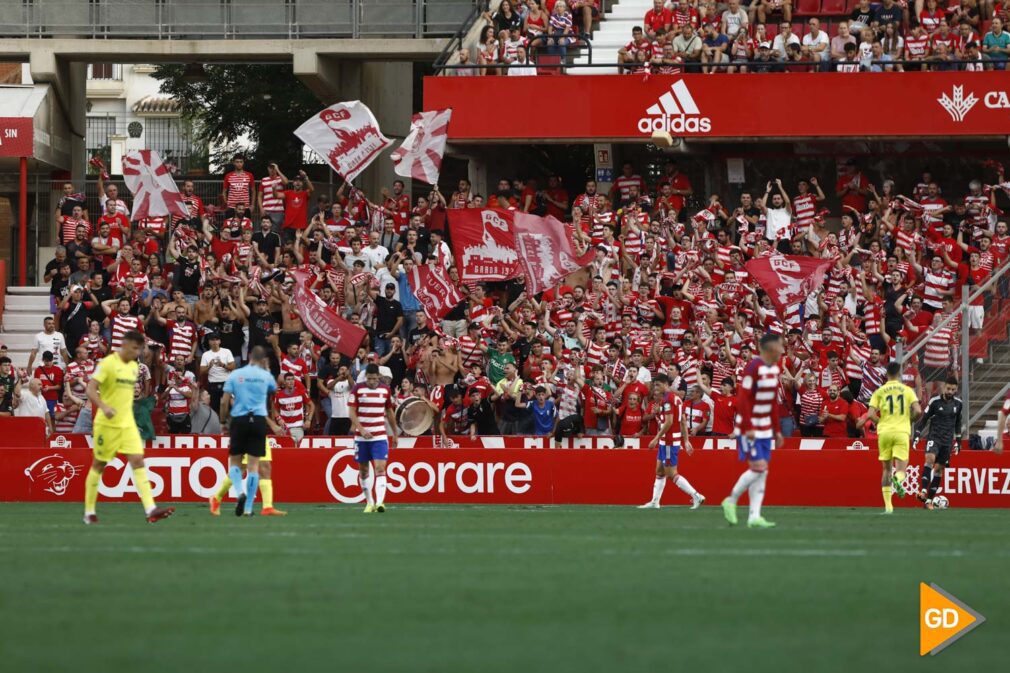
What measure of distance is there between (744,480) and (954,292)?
471 inches

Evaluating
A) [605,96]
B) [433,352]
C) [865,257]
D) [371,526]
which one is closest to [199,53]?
[605,96]

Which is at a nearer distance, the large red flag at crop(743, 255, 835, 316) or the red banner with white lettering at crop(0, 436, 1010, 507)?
the red banner with white lettering at crop(0, 436, 1010, 507)

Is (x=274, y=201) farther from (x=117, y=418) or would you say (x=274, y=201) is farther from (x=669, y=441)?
(x=117, y=418)

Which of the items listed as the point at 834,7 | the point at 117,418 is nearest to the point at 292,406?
the point at 117,418

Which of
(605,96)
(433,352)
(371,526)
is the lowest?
(371,526)

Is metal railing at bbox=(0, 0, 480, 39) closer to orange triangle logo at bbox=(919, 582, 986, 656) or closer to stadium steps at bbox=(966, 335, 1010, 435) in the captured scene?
stadium steps at bbox=(966, 335, 1010, 435)

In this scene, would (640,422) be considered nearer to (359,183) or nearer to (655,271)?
(655,271)

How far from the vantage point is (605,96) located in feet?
104

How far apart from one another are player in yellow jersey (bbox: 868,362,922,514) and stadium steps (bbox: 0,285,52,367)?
51.2 feet

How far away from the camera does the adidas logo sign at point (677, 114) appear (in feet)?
102

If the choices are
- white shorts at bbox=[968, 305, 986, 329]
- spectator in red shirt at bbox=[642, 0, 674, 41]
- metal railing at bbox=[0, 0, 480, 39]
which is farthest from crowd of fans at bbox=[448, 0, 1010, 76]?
white shorts at bbox=[968, 305, 986, 329]

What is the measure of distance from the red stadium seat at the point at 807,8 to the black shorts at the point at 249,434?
17.6m

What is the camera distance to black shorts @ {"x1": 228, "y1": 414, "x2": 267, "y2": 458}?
1816 centimetres

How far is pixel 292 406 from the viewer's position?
83.7ft
